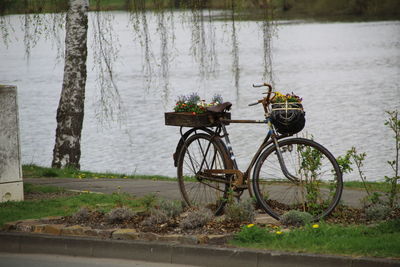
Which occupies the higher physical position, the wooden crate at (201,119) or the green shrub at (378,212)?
the wooden crate at (201,119)

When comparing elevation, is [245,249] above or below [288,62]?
below

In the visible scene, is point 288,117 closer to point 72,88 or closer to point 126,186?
point 126,186

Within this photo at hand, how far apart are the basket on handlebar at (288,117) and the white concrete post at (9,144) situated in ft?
10.4

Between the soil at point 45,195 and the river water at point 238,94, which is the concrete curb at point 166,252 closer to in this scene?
the soil at point 45,195

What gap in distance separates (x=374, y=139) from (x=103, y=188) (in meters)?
14.3

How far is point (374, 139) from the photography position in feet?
78.1

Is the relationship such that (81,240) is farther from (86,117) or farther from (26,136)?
(86,117)

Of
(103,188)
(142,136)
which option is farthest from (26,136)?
(103,188)

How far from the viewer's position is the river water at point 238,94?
22562mm

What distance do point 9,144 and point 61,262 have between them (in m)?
2.61

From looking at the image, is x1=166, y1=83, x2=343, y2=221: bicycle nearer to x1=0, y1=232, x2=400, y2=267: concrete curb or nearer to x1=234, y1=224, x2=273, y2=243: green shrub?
x1=234, y1=224, x2=273, y2=243: green shrub

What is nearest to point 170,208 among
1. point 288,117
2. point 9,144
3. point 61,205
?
point 288,117

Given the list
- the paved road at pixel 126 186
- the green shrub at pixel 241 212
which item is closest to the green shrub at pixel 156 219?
the green shrub at pixel 241 212

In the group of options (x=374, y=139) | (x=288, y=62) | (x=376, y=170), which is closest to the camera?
(x=376, y=170)
